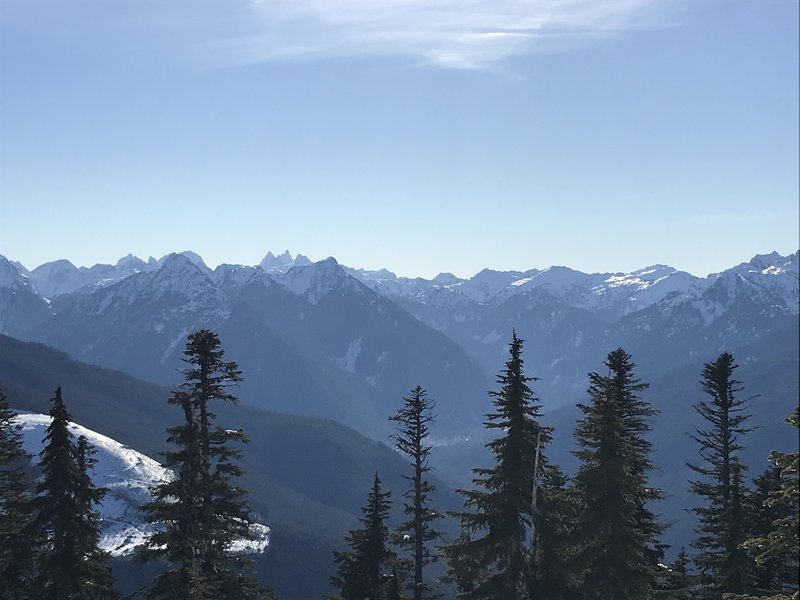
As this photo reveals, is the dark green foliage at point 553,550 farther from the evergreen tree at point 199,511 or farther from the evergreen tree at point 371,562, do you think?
the evergreen tree at point 199,511

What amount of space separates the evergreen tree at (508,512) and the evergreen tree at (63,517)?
1580 centimetres

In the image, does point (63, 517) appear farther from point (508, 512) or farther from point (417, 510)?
point (417, 510)

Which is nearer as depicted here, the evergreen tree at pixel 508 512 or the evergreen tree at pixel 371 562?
the evergreen tree at pixel 508 512

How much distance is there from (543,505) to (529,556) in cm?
228

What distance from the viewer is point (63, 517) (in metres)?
36.2

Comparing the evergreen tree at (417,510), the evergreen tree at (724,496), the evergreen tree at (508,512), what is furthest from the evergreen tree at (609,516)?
the evergreen tree at (417,510)

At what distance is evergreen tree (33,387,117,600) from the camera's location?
1411 inches

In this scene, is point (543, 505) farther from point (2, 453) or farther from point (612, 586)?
point (2, 453)

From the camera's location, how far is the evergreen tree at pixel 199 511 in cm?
3388

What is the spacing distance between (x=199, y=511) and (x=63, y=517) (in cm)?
604

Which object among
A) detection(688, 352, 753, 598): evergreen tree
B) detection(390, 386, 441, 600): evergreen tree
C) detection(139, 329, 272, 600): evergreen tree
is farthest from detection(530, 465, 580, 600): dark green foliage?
detection(139, 329, 272, 600): evergreen tree

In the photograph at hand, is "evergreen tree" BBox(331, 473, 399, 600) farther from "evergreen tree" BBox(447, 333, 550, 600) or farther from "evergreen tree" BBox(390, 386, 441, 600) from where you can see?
"evergreen tree" BBox(447, 333, 550, 600)

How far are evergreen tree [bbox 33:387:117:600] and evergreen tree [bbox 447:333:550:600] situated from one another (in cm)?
1580

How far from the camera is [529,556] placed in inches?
1344
